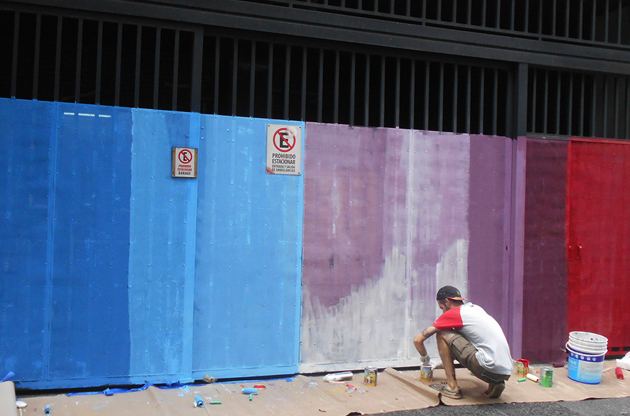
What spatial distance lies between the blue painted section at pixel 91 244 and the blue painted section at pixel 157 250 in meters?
0.09

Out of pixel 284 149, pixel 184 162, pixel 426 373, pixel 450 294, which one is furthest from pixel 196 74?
pixel 426 373

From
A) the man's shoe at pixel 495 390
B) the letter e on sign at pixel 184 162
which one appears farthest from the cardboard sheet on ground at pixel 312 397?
the letter e on sign at pixel 184 162

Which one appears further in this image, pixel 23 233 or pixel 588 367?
pixel 588 367

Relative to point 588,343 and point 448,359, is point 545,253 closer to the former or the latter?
point 588,343

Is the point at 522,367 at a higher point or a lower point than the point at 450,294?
lower

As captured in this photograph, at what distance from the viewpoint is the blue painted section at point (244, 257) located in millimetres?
5707

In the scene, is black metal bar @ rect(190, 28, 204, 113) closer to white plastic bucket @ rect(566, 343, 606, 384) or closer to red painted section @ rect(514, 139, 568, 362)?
red painted section @ rect(514, 139, 568, 362)

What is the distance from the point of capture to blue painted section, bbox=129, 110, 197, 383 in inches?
215

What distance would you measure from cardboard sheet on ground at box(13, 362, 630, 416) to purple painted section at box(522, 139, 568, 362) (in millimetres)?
666

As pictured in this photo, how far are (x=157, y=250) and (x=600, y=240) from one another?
201 inches

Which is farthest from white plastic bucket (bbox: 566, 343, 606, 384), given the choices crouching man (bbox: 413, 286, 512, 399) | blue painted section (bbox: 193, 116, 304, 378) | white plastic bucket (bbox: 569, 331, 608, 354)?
blue painted section (bbox: 193, 116, 304, 378)

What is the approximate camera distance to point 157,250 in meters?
5.52

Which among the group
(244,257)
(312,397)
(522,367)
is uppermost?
(244,257)

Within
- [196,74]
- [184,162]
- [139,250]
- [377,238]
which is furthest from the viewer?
[377,238]
